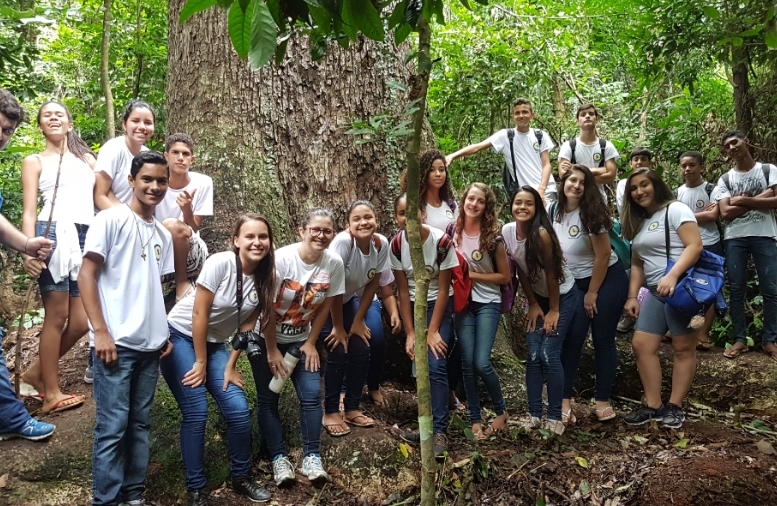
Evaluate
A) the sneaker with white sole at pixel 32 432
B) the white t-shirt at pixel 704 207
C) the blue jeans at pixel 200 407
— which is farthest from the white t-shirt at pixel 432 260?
the white t-shirt at pixel 704 207

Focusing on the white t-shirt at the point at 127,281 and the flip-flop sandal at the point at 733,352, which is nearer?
the white t-shirt at the point at 127,281

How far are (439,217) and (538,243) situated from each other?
0.86 meters

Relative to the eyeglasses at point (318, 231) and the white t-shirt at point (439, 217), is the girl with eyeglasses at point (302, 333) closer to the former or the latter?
the eyeglasses at point (318, 231)

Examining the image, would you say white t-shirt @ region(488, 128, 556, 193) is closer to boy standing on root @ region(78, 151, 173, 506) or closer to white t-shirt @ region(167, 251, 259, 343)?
white t-shirt @ region(167, 251, 259, 343)

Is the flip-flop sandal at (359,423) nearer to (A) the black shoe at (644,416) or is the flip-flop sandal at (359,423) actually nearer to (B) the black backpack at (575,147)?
(A) the black shoe at (644,416)

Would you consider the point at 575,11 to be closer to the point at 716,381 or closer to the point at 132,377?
the point at 716,381

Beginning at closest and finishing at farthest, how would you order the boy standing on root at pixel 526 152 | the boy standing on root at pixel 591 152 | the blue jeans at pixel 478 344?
the blue jeans at pixel 478 344 → the boy standing on root at pixel 591 152 → the boy standing on root at pixel 526 152

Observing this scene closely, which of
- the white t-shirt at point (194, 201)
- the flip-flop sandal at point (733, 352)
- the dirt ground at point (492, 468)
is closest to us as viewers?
the dirt ground at point (492, 468)

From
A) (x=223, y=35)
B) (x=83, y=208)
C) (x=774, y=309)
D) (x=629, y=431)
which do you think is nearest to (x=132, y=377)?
(x=83, y=208)

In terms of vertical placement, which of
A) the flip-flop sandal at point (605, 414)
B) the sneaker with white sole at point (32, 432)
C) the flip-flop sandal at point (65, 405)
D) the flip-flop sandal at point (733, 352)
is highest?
the flip-flop sandal at point (65, 405)

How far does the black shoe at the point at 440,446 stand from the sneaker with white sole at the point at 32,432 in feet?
8.97

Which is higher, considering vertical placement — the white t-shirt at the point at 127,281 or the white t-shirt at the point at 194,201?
the white t-shirt at the point at 194,201

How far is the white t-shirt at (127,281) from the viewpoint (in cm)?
338

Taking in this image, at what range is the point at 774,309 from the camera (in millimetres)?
6078
